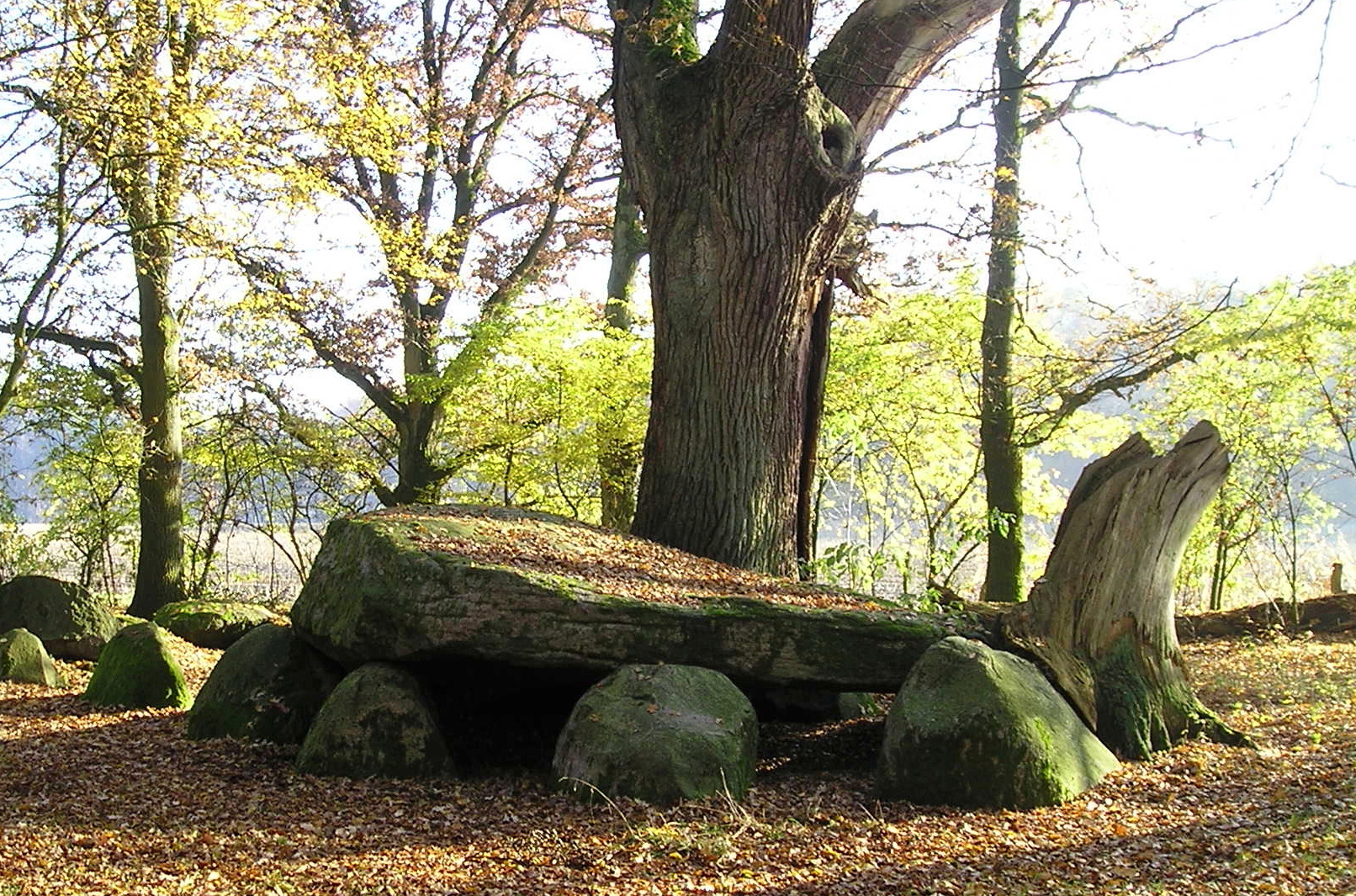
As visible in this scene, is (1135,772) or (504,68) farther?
(504,68)

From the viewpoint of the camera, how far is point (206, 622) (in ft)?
35.2

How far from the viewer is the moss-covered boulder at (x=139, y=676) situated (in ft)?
26.0

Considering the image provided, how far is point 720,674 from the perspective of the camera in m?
5.92

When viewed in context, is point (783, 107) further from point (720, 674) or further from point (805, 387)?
point (720, 674)

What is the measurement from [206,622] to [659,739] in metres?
7.08

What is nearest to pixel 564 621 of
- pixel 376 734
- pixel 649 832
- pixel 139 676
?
pixel 376 734

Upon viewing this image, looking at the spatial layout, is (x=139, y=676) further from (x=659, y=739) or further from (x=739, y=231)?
(x=739, y=231)

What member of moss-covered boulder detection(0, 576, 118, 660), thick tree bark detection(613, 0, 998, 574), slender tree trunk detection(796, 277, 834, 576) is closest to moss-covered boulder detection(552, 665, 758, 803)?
thick tree bark detection(613, 0, 998, 574)

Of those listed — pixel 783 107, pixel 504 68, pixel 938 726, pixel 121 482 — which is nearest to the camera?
pixel 938 726

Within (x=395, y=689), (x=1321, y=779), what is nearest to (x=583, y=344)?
(x=395, y=689)

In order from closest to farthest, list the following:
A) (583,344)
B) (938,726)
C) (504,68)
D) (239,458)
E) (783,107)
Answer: (938,726) → (783,107) → (583,344) → (239,458) → (504,68)

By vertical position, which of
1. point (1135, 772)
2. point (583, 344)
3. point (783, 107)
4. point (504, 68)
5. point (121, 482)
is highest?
point (504, 68)

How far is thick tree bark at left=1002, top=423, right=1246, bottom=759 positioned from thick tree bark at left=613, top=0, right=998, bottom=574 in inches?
86.4

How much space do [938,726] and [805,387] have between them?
3.62m
